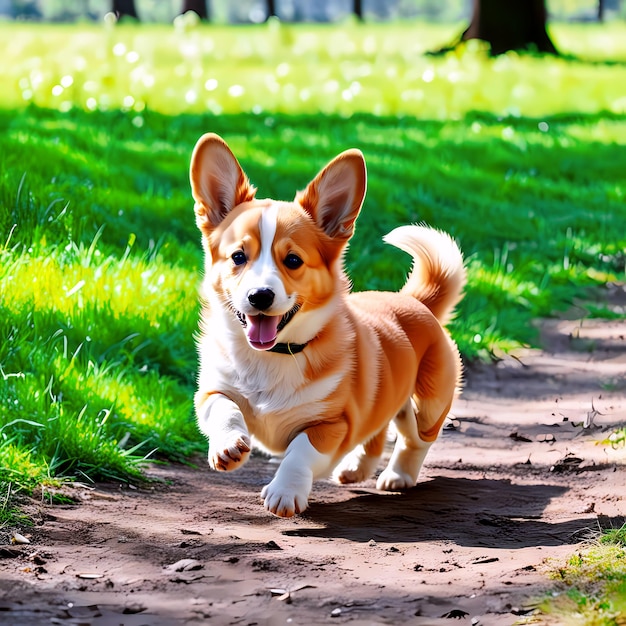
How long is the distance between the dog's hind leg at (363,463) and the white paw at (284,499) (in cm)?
106

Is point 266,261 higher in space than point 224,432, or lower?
higher

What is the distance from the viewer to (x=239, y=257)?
3.97 meters

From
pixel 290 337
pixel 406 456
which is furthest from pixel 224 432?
pixel 406 456

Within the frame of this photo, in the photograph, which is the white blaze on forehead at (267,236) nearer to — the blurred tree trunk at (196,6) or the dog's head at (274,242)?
the dog's head at (274,242)

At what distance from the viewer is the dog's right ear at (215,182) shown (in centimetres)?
425

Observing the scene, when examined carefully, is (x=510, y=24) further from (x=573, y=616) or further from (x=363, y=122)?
(x=573, y=616)

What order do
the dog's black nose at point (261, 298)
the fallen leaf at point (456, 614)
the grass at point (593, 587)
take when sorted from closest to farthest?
the grass at point (593, 587)
the fallen leaf at point (456, 614)
the dog's black nose at point (261, 298)

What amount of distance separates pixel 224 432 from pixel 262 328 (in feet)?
1.32

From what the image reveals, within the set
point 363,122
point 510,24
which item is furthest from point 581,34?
point 363,122

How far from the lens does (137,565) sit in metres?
3.37

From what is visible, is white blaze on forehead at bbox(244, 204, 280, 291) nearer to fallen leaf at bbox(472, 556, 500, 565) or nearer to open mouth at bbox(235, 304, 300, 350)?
open mouth at bbox(235, 304, 300, 350)

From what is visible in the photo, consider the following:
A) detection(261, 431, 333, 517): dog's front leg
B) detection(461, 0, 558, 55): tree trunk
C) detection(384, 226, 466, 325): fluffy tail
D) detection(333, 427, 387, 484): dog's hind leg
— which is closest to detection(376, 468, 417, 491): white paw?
detection(333, 427, 387, 484): dog's hind leg

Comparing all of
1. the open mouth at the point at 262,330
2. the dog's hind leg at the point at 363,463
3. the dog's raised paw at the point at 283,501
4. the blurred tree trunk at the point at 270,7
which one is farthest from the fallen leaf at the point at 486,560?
the blurred tree trunk at the point at 270,7

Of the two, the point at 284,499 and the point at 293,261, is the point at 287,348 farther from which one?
the point at 284,499
